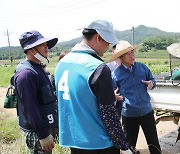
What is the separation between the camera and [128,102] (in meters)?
3.82

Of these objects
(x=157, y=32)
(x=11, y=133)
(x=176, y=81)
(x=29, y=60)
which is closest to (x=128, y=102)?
(x=176, y=81)

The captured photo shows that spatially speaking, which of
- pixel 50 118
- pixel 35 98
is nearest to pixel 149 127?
pixel 50 118

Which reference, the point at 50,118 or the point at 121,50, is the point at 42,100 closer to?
the point at 50,118

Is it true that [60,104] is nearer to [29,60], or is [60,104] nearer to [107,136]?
[107,136]

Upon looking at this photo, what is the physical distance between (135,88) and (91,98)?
6.04ft

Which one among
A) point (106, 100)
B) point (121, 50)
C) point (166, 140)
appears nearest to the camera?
point (106, 100)

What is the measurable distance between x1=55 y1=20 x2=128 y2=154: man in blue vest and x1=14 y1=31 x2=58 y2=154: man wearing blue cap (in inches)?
17.1

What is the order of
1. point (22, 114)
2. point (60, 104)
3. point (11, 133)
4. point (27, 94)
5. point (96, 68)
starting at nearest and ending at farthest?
point (96, 68), point (60, 104), point (27, 94), point (22, 114), point (11, 133)

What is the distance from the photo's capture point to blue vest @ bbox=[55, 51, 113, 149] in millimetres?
2010

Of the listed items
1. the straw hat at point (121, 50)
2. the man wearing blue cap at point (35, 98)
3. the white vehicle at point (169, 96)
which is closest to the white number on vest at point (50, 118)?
the man wearing blue cap at point (35, 98)

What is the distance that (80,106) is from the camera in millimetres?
2064

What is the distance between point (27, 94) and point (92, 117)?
2.50 feet

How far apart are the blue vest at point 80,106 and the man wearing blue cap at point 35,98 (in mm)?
442

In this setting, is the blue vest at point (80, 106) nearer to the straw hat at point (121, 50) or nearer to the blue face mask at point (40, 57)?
the blue face mask at point (40, 57)
